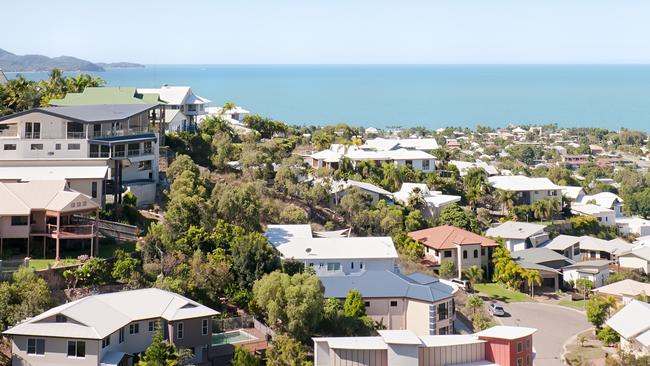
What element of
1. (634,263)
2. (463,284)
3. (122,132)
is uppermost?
(122,132)

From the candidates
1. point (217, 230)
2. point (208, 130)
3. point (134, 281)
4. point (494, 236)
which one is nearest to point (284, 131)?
point (208, 130)

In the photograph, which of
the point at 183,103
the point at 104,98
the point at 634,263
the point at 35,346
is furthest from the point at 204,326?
the point at 634,263

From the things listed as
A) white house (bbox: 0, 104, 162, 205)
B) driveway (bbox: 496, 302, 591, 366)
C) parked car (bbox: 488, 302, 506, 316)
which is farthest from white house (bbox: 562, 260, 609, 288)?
white house (bbox: 0, 104, 162, 205)

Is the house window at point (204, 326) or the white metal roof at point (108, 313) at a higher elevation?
the white metal roof at point (108, 313)

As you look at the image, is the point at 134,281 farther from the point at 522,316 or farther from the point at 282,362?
the point at 522,316

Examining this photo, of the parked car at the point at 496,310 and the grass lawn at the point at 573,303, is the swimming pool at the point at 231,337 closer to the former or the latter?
the parked car at the point at 496,310

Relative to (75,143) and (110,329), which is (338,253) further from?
(75,143)

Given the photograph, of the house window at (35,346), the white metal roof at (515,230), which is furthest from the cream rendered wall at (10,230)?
the white metal roof at (515,230)
